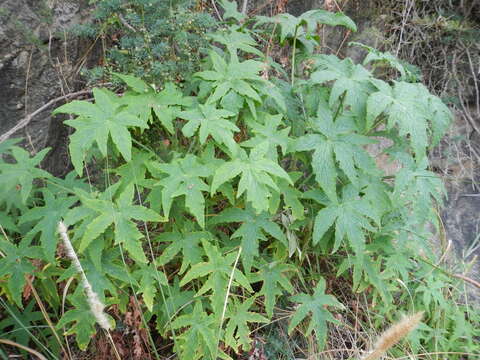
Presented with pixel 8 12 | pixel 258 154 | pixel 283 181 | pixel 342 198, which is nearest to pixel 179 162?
pixel 258 154

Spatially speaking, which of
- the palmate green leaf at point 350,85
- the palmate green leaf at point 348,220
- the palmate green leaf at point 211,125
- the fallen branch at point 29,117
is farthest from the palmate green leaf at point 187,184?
the fallen branch at point 29,117

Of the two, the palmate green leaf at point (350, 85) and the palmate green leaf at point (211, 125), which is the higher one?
the palmate green leaf at point (350, 85)

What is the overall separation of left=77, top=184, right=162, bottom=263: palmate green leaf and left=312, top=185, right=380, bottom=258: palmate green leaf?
68cm

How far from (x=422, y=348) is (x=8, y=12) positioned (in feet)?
8.94

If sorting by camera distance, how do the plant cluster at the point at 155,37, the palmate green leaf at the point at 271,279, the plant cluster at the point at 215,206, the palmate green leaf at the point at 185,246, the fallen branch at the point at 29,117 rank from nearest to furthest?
the plant cluster at the point at 215,206 → the palmate green leaf at the point at 185,246 → the palmate green leaf at the point at 271,279 → the plant cluster at the point at 155,37 → the fallen branch at the point at 29,117

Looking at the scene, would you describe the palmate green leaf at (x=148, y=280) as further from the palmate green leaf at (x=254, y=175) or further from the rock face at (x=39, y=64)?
the rock face at (x=39, y=64)

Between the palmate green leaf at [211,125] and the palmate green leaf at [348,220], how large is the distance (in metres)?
0.48

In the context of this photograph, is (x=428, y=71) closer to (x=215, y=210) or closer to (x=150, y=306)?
A: (x=215, y=210)

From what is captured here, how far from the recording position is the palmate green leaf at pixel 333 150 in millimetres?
1930

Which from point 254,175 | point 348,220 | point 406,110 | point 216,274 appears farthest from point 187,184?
point 406,110

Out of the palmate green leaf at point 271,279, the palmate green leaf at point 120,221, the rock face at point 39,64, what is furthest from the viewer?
the rock face at point 39,64

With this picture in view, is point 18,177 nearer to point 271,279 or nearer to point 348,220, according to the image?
point 271,279

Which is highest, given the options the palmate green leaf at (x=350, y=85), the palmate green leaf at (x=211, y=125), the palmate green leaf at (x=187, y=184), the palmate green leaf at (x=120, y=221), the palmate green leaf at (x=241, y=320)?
the palmate green leaf at (x=350, y=85)

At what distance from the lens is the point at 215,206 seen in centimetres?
231
